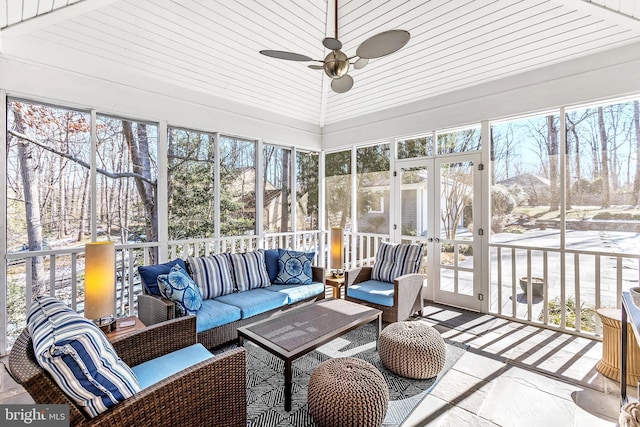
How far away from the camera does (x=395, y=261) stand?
13.7 ft

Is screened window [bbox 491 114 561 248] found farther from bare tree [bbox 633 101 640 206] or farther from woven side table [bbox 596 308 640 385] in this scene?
woven side table [bbox 596 308 640 385]

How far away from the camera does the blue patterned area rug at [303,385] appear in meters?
2.15

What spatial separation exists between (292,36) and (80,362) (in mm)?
4122

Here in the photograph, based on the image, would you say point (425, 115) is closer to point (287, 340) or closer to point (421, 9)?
point (421, 9)

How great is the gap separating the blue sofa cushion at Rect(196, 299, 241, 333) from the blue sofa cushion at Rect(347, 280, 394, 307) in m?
1.50

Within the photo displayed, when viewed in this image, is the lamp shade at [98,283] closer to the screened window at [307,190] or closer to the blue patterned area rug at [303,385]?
the blue patterned area rug at [303,385]

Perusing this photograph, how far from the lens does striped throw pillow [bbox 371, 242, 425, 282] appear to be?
404cm

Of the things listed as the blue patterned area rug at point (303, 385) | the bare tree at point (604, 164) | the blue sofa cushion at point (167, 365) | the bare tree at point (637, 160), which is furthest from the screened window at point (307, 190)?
the bare tree at point (637, 160)

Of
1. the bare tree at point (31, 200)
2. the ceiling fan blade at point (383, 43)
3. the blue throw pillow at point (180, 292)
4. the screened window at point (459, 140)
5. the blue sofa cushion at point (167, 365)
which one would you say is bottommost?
the blue sofa cushion at point (167, 365)

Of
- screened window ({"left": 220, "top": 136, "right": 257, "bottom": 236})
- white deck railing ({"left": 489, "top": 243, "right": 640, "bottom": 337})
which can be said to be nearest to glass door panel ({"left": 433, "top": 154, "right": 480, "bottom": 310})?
white deck railing ({"left": 489, "top": 243, "right": 640, "bottom": 337})

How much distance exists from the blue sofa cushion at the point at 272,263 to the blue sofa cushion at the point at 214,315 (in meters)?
0.97

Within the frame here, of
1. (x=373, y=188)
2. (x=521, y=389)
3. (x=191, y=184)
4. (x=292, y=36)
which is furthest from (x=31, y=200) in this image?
(x=521, y=389)

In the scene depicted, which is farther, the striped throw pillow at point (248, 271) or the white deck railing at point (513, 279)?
the striped throw pillow at point (248, 271)

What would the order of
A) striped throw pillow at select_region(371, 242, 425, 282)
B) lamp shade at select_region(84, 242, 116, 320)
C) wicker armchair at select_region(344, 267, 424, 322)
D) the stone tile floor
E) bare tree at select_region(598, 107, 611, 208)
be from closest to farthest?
the stone tile floor → lamp shade at select_region(84, 242, 116, 320) → bare tree at select_region(598, 107, 611, 208) → wicker armchair at select_region(344, 267, 424, 322) → striped throw pillow at select_region(371, 242, 425, 282)
